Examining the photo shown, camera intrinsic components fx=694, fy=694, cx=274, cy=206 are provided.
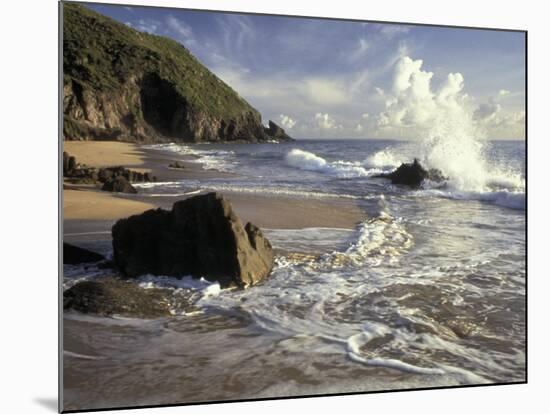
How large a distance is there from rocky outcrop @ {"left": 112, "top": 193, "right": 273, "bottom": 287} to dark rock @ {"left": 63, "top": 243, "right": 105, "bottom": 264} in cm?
20

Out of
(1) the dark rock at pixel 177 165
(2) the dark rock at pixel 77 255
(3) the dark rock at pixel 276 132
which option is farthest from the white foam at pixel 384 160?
(2) the dark rock at pixel 77 255

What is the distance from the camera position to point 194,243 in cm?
393

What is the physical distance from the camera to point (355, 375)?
3.87 meters

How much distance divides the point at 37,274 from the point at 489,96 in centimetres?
290

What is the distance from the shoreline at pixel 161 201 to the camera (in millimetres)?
3748

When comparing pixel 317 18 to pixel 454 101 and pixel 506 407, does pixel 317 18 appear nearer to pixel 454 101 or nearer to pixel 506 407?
pixel 454 101

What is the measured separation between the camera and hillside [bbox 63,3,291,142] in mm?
3730

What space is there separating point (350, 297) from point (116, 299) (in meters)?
1.33

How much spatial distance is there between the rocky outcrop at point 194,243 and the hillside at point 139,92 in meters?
0.45

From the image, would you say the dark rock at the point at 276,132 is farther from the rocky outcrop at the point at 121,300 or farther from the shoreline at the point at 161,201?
the rocky outcrop at the point at 121,300

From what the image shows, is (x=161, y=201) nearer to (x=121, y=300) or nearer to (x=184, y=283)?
(x=184, y=283)

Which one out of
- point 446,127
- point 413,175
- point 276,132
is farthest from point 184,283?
point 446,127

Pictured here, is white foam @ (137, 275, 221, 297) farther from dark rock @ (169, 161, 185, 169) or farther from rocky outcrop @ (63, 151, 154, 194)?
dark rock @ (169, 161, 185, 169)

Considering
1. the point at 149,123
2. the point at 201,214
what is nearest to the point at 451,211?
the point at 201,214
